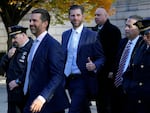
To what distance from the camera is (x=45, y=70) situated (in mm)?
5891

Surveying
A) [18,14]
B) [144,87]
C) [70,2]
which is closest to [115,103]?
[144,87]

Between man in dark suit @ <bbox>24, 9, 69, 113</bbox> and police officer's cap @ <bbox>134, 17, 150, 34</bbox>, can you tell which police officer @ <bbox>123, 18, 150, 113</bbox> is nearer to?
police officer's cap @ <bbox>134, 17, 150, 34</bbox>

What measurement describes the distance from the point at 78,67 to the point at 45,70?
1648 millimetres

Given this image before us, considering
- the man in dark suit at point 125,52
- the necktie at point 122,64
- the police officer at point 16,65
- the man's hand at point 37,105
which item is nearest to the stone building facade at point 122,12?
the man in dark suit at point 125,52

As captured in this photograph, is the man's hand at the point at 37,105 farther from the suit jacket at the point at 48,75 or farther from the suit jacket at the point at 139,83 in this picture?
the suit jacket at the point at 139,83

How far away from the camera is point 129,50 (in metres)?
7.52

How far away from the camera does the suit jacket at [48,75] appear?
578 centimetres

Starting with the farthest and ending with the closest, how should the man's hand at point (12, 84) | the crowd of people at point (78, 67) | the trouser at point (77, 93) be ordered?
the trouser at point (77, 93)
the man's hand at point (12, 84)
the crowd of people at point (78, 67)

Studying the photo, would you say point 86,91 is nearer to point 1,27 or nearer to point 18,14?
point 18,14

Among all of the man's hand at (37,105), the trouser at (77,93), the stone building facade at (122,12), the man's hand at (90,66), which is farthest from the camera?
the stone building facade at (122,12)

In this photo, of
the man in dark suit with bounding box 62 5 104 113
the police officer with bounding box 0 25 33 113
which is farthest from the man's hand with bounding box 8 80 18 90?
the man in dark suit with bounding box 62 5 104 113

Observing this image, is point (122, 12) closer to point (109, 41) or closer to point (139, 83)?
point (109, 41)

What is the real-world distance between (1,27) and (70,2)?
11419 millimetres

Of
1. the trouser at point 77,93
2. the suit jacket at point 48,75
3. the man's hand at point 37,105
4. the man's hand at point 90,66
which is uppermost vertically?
the suit jacket at point 48,75
